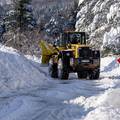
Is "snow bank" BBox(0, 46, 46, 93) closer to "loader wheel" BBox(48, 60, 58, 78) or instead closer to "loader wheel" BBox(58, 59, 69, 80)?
"loader wheel" BBox(58, 59, 69, 80)

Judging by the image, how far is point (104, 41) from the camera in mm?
32031

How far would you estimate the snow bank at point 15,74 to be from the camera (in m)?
16.2

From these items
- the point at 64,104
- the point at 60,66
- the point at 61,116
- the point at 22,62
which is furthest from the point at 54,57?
the point at 61,116

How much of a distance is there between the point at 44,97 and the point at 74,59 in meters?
7.89

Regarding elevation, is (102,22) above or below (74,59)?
above

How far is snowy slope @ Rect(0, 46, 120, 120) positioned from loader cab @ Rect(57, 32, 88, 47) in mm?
4374

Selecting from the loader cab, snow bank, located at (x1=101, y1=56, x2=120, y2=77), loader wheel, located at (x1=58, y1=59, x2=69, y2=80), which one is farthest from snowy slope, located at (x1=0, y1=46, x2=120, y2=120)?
snow bank, located at (x1=101, y1=56, x2=120, y2=77)

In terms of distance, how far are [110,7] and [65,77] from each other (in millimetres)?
11907

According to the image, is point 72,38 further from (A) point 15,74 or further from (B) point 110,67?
(A) point 15,74

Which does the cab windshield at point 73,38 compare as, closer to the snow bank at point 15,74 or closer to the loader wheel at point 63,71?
the loader wheel at point 63,71

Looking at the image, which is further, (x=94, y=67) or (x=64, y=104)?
(x=94, y=67)

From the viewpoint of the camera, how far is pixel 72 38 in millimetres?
24109

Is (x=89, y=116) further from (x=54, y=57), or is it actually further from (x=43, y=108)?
(x=54, y=57)

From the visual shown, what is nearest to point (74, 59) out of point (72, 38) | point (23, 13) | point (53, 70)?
point (72, 38)
